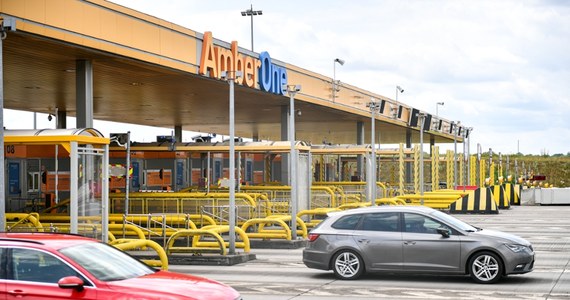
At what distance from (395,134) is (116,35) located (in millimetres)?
51128

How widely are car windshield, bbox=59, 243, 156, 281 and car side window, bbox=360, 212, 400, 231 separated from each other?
7.20 meters

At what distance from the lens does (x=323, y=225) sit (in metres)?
18.1

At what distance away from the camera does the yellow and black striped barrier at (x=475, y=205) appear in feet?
142

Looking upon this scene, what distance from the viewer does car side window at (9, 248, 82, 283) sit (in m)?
9.98

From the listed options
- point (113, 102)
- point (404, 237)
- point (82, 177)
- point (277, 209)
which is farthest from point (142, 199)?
point (404, 237)

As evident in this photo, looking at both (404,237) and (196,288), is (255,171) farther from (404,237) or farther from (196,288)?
(196,288)

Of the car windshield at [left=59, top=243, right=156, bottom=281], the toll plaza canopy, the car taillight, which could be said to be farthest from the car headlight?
the toll plaza canopy

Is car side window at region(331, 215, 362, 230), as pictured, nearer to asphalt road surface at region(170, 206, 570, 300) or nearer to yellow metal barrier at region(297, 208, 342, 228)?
asphalt road surface at region(170, 206, 570, 300)

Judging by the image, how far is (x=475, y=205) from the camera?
43.5 m

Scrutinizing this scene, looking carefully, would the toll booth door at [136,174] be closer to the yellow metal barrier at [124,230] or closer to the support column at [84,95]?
the yellow metal barrier at [124,230]

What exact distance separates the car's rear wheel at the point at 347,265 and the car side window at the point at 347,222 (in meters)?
0.48

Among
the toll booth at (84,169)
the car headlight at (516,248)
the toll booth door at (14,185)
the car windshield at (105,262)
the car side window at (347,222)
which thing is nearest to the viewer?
the car windshield at (105,262)

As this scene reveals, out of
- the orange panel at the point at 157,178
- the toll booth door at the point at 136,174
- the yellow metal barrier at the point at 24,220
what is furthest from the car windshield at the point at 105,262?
the orange panel at the point at 157,178

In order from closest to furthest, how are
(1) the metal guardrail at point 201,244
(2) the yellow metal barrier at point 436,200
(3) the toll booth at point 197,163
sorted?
1. (1) the metal guardrail at point 201,244
2. (3) the toll booth at point 197,163
3. (2) the yellow metal barrier at point 436,200
